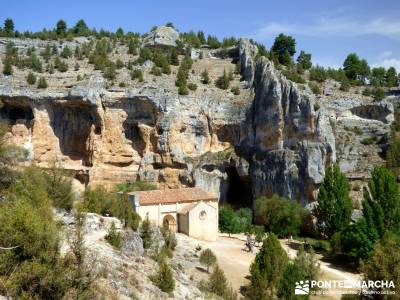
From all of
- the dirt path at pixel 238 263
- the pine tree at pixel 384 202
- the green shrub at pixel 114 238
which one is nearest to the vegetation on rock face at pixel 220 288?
the dirt path at pixel 238 263

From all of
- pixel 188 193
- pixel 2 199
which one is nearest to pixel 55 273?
pixel 2 199

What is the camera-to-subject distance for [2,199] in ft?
71.7

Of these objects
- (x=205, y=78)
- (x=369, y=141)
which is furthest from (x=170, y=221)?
(x=369, y=141)

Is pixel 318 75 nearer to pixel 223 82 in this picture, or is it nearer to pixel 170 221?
pixel 223 82

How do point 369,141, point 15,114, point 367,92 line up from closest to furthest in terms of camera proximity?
point 15,114
point 369,141
point 367,92

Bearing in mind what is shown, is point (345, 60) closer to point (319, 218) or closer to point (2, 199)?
point (319, 218)

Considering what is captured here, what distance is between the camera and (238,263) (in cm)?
3136

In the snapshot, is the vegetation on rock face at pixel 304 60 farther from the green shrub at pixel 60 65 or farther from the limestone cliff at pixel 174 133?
the green shrub at pixel 60 65

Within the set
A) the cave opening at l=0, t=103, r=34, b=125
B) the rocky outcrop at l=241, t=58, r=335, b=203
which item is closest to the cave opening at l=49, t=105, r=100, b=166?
the cave opening at l=0, t=103, r=34, b=125

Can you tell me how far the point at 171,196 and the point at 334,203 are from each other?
14.3 meters

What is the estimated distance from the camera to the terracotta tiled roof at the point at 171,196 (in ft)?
125

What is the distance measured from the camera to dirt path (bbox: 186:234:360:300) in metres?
28.1

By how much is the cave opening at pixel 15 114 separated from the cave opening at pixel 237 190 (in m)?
22.6

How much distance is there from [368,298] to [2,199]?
1795 cm
